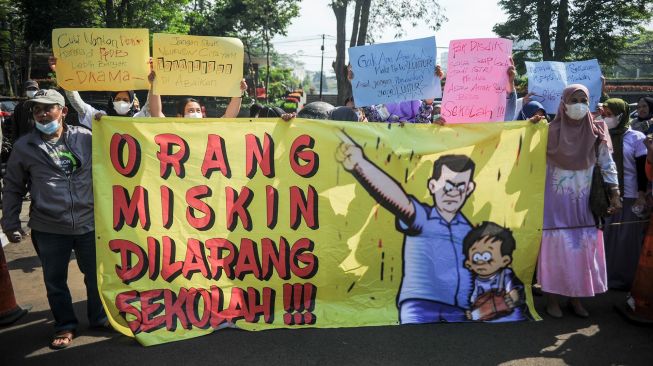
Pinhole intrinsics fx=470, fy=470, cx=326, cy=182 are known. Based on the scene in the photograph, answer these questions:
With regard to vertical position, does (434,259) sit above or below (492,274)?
above

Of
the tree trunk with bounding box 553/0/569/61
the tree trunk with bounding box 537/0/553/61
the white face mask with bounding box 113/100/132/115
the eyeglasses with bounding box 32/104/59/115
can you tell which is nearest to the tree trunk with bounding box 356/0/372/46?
the tree trunk with bounding box 537/0/553/61

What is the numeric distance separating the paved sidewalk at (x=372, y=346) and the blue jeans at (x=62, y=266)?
8.5 inches

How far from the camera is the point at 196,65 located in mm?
3666

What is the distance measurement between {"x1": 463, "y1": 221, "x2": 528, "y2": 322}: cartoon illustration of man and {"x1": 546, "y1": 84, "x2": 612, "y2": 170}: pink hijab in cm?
73

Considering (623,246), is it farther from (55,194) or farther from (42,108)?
(42,108)

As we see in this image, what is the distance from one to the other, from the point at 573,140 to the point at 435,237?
52.8 inches

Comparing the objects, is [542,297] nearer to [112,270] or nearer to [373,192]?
[373,192]

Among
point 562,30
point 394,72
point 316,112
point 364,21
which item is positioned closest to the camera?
point 394,72

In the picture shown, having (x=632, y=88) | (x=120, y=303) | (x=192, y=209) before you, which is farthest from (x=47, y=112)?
(x=632, y=88)

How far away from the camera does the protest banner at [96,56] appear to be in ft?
11.6

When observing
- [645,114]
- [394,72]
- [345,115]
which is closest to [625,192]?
[645,114]

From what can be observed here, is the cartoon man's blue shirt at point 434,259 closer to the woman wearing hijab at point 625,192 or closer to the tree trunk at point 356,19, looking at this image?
the woman wearing hijab at point 625,192

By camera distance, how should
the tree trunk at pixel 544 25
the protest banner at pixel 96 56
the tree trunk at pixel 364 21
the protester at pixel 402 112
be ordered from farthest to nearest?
the tree trunk at pixel 544 25
the tree trunk at pixel 364 21
the protester at pixel 402 112
the protest banner at pixel 96 56

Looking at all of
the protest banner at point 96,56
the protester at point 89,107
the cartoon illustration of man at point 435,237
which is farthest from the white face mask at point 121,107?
the cartoon illustration of man at point 435,237
